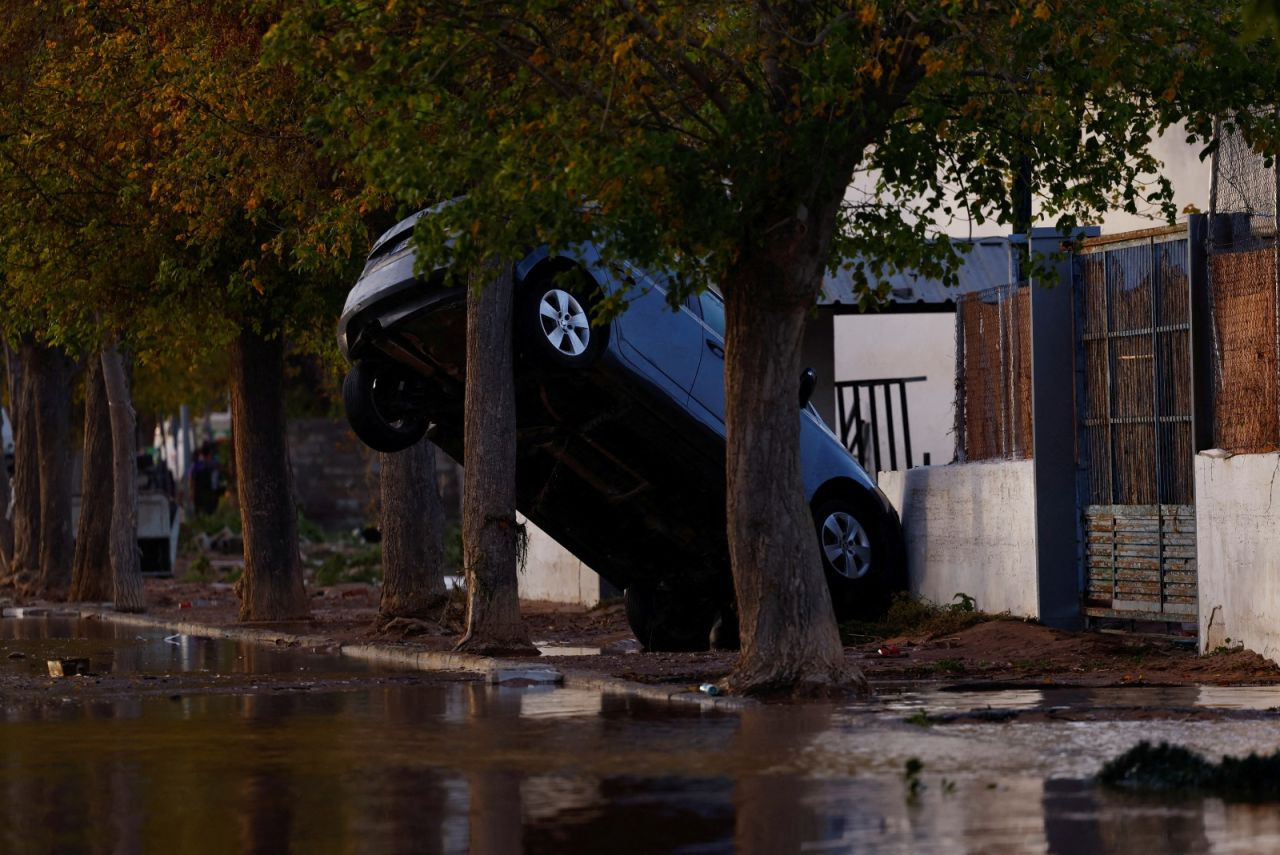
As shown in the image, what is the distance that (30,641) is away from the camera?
22.3 metres

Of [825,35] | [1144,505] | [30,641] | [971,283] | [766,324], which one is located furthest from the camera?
[971,283]

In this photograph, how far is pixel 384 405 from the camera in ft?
58.5

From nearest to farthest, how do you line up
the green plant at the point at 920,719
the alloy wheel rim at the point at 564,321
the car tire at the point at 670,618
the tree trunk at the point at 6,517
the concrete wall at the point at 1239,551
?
the green plant at the point at 920,719
the concrete wall at the point at 1239,551
the alloy wheel rim at the point at 564,321
the car tire at the point at 670,618
the tree trunk at the point at 6,517

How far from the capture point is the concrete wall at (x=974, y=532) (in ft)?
58.3

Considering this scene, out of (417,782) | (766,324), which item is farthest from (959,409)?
(417,782)

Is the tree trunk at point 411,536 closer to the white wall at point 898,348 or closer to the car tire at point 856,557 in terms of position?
the car tire at point 856,557

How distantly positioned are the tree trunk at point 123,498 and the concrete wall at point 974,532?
1158 centimetres

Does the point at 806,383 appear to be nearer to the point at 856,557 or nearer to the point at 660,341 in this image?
the point at 660,341

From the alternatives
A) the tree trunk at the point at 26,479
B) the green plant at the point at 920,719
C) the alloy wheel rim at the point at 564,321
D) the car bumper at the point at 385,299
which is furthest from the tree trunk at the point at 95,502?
the green plant at the point at 920,719

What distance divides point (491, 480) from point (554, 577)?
10.4 m

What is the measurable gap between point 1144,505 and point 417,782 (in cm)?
858

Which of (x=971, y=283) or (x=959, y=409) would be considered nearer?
(x=959, y=409)

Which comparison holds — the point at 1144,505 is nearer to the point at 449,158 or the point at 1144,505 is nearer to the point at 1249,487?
the point at 1249,487

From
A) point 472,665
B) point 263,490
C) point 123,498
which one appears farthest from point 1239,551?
point 123,498
